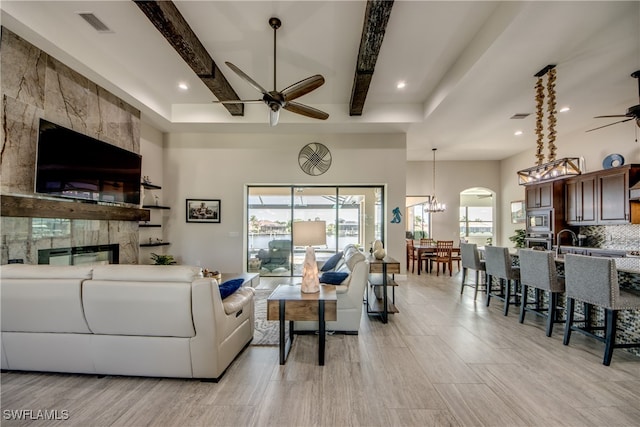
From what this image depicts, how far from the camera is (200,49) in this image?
341cm

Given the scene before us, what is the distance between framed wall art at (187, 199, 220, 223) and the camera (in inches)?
240

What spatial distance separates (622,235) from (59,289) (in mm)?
8156

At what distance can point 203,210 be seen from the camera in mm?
6105

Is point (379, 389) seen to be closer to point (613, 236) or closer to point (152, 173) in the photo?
point (152, 173)

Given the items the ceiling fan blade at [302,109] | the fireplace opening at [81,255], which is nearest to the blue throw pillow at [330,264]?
the ceiling fan blade at [302,109]

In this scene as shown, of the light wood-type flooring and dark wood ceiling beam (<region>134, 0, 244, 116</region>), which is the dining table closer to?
the light wood-type flooring

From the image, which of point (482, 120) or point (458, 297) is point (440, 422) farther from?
point (482, 120)

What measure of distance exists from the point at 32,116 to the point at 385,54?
14.3 feet

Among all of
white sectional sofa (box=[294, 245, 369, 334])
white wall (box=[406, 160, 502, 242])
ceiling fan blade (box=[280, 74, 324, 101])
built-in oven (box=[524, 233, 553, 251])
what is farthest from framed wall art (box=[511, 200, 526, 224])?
ceiling fan blade (box=[280, 74, 324, 101])

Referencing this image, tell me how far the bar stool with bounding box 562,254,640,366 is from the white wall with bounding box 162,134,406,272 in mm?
3526

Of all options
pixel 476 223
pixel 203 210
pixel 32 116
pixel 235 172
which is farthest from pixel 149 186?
pixel 476 223

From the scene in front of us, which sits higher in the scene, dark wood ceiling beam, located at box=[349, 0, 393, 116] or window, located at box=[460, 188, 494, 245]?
dark wood ceiling beam, located at box=[349, 0, 393, 116]

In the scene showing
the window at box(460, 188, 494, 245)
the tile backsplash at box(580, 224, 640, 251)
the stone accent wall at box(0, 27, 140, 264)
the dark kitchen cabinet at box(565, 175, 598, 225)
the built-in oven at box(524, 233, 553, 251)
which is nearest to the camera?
the stone accent wall at box(0, 27, 140, 264)

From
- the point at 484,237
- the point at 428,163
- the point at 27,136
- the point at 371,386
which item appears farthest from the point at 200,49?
the point at 484,237
